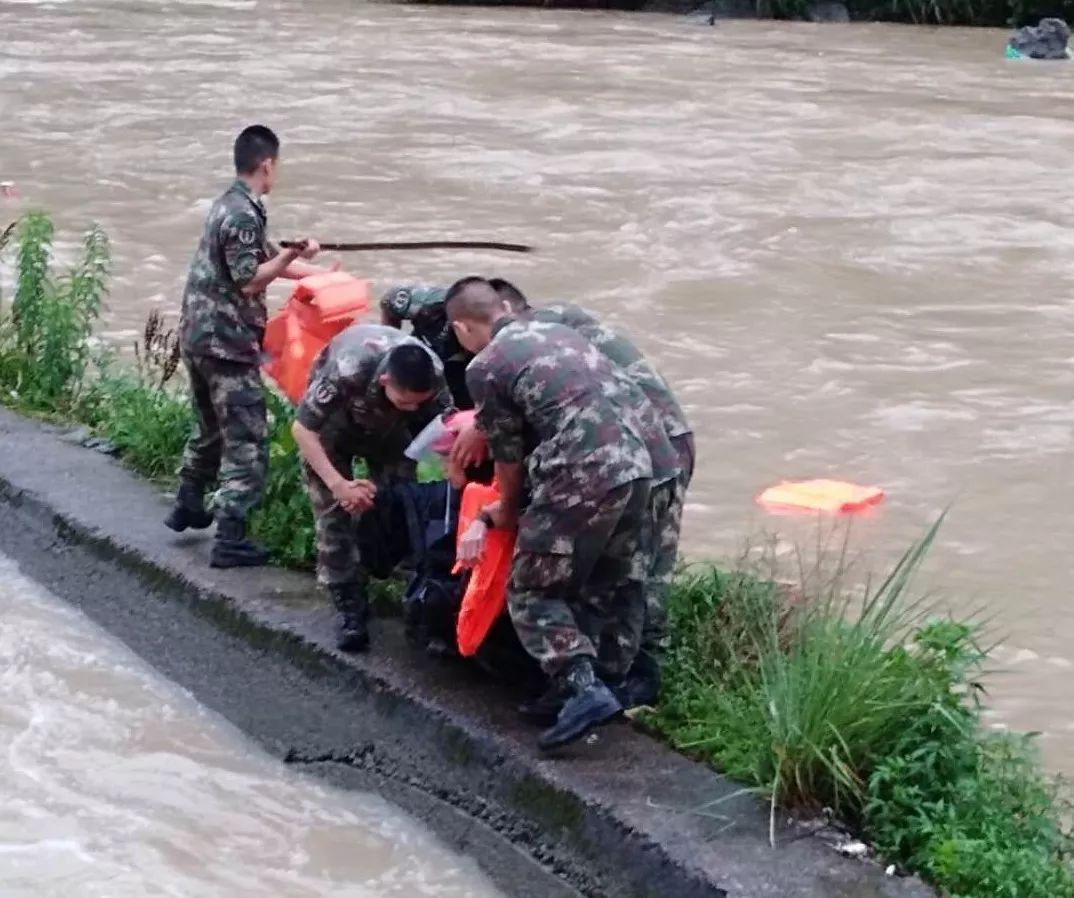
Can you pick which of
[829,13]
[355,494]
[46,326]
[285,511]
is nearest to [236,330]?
[285,511]

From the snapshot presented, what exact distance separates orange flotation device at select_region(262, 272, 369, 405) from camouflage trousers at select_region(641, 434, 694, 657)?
1512 millimetres

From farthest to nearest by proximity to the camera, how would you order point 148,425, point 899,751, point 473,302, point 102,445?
1. point 102,445
2. point 148,425
3. point 473,302
4. point 899,751

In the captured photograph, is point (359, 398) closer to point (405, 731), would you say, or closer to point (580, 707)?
point (405, 731)

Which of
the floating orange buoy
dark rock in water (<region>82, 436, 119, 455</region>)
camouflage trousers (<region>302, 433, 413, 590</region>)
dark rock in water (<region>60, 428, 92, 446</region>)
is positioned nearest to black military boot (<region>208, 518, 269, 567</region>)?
camouflage trousers (<region>302, 433, 413, 590</region>)

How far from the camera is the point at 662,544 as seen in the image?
19.2 ft

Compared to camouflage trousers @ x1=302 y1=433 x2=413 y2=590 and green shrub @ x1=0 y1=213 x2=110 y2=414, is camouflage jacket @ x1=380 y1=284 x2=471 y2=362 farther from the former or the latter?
green shrub @ x1=0 y1=213 x2=110 y2=414

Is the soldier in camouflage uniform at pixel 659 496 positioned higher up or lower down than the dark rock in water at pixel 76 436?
higher up

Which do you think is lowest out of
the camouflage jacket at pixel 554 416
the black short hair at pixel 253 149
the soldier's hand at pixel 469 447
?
the soldier's hand at pixel 469 447

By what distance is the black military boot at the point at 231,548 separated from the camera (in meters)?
7.12

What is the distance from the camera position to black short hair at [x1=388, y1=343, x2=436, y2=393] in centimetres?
581

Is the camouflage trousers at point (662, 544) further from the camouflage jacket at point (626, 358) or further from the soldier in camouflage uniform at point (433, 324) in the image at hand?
the soldier in camouflage uniform at point (433, 324)

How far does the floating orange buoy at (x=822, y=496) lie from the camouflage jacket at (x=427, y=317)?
Result: 3.26m

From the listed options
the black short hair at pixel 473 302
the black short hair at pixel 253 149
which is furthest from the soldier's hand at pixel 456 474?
the black short hair at pixel 253 149

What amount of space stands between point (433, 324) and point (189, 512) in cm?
159
